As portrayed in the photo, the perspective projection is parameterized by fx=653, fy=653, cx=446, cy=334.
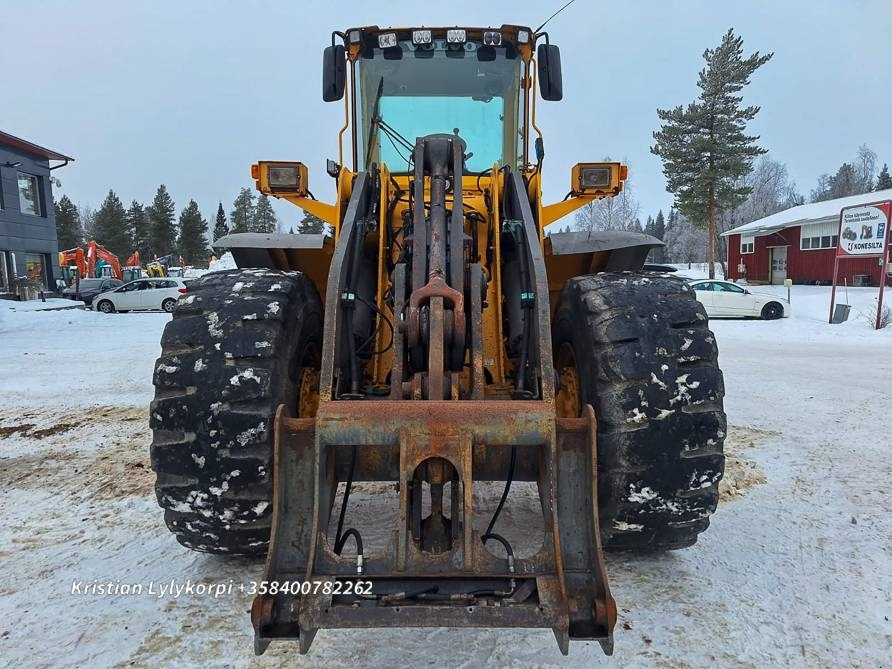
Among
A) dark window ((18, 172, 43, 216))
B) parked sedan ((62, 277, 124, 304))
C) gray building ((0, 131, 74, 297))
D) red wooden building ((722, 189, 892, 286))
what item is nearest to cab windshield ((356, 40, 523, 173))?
gray building ((0, 131, 74, 297))

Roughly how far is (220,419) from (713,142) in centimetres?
3729

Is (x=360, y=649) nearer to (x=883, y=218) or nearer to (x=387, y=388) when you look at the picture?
(x=387, y=388)

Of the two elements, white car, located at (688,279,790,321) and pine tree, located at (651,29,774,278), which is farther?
pine tree, located at (651,29,774,278)

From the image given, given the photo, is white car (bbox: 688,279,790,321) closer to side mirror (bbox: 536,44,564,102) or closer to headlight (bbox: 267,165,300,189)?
side mirror (bbox: 536,44,564,102)

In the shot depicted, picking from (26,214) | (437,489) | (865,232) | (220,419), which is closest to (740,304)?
(865,232)

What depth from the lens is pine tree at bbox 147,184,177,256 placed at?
63406 millimetres

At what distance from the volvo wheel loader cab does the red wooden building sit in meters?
33.3

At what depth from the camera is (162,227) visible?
63406 millimetres

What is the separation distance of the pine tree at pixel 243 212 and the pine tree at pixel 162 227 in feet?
31.7

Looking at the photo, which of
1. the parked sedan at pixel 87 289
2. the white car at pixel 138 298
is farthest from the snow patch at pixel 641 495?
the parked sedan at pixel 87 289

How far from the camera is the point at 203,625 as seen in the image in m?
2.77

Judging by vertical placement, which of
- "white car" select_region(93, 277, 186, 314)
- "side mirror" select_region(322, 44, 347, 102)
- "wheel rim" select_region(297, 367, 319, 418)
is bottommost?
"white car" select_region(93, 277, 186, 314)

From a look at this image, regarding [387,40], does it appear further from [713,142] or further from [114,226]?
[114,226]

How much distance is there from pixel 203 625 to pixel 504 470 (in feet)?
4.70
